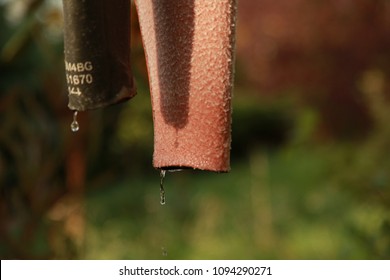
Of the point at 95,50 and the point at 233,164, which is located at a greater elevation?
the point at 95,50

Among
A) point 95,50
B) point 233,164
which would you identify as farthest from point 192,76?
point 233,164

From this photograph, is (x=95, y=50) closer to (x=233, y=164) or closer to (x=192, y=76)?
(x=192, y=76)

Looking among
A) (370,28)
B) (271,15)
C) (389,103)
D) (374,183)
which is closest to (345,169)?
(389,103)

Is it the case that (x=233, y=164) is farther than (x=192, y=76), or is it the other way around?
(x=233, y=164)

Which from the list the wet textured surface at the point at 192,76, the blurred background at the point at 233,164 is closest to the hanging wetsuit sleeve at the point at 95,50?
the wet textured surface at the point at 192,76

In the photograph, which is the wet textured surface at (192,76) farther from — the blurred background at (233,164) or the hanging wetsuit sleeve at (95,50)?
the blurred background at (233,164)

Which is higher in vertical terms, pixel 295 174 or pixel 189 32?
pixel 189 32
